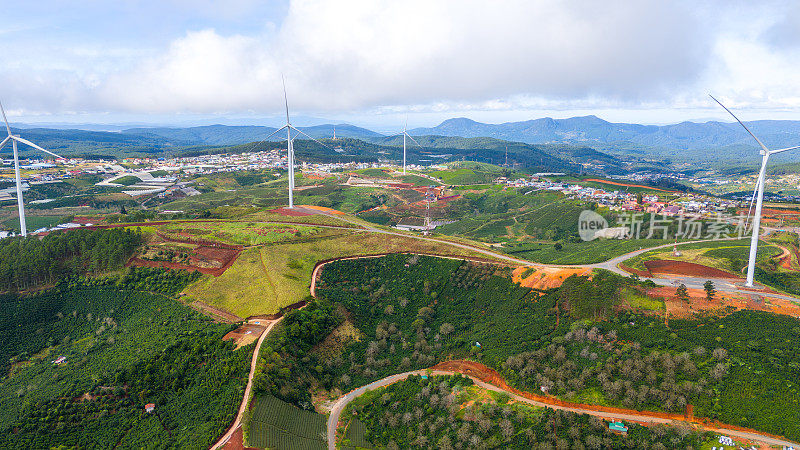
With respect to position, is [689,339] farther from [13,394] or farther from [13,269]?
[13,269]

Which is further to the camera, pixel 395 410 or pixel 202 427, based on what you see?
pixel 395 410

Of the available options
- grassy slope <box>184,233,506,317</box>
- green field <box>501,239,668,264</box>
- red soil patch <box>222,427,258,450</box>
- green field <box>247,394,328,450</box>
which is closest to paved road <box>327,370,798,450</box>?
green field <box>247,394,328,450</box>

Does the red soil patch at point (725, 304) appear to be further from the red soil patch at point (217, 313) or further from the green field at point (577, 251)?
the red soil patch at point (217, 313)

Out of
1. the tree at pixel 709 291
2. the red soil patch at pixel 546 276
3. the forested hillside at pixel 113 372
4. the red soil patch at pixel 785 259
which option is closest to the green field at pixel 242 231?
the forested hillside at pixel 113 372

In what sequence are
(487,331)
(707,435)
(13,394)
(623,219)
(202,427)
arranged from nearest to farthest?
(707,435), (202,427), (13,394), (487,331), (623,219)

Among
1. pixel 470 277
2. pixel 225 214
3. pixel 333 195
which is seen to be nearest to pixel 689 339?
pixel 470 277

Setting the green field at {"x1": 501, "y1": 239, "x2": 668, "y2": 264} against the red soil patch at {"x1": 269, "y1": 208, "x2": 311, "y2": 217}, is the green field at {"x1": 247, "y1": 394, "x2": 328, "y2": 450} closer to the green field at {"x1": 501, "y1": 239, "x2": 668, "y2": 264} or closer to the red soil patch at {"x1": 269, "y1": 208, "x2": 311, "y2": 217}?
the green field at {"x1": 501, "y1": 239, "x2": 668, "y2": 264}
